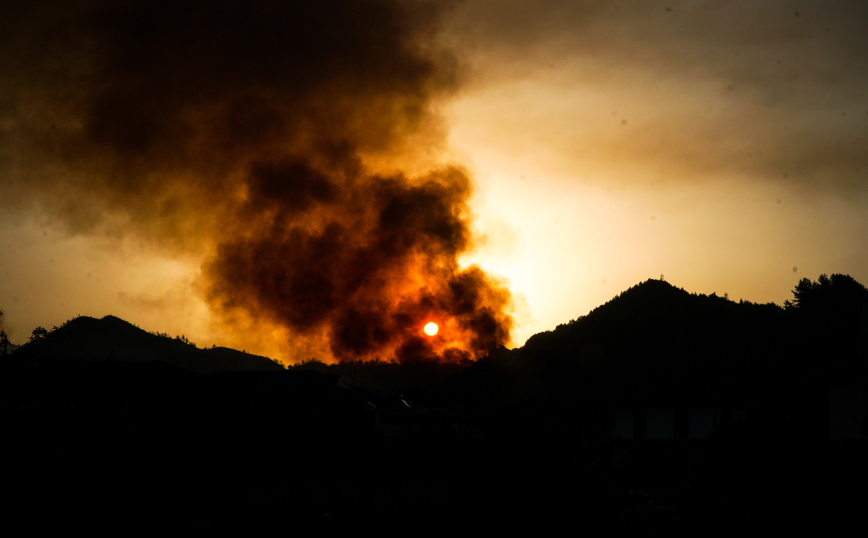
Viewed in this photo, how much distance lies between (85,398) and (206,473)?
27.2 m

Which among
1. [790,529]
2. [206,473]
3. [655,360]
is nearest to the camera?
[790,529]

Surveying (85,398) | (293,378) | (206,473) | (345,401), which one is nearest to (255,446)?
(206,473)

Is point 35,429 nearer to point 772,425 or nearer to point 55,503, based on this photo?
point 55,503

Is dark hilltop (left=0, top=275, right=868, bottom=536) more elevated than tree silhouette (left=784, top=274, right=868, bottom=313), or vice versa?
tree silhouette (left=784, top=274, right=868, bottom=313)

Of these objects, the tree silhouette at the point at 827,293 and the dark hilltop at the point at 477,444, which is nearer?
the dark hilltop at the point at 477,444

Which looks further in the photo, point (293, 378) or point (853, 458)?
point (293, 378)

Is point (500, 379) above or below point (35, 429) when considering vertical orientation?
above

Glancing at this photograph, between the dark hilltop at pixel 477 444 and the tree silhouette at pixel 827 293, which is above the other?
the tree silhouette at pixel 827 293

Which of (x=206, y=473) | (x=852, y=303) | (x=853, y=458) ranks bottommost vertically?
(x=206, y=473)

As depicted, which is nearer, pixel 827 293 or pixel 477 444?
pixel 477 444

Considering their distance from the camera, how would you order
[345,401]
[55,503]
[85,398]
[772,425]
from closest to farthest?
[55,503]
[85,398]
[772,425]
[345,401]

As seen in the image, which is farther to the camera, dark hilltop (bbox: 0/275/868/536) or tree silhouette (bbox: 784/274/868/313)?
tree silhouette (bbox: 784/274/868/313)

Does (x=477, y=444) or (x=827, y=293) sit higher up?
(x=827, y=293)

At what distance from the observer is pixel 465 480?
56.9 ft
